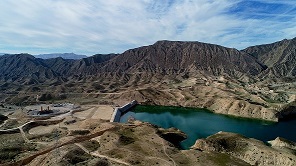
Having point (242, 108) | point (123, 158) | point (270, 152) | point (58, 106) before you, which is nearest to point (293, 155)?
point (270, 152)

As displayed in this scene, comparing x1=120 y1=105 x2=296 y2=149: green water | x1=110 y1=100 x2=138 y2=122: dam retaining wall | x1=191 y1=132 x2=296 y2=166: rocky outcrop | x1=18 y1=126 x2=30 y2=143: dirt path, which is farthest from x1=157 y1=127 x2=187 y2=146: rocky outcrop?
x1=18 y1=126 x2=30 y2=143: dirt path

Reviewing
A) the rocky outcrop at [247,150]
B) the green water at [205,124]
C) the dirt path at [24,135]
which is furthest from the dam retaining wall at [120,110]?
the rocky outcrop at [247,150]

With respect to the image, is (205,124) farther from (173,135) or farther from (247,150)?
(247,150)

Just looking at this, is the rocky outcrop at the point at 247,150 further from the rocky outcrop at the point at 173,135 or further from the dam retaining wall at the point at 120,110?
the dam retaining wall at the point at 120,110

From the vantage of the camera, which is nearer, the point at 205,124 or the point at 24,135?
the point at 24,135

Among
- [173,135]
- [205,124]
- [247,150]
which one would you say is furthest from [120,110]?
[247,150]

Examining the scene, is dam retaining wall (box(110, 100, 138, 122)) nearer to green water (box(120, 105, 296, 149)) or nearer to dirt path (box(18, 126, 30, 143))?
green water (box(120, 105, 296, 149))

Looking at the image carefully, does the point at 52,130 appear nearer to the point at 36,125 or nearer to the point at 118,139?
the point at 36,125
